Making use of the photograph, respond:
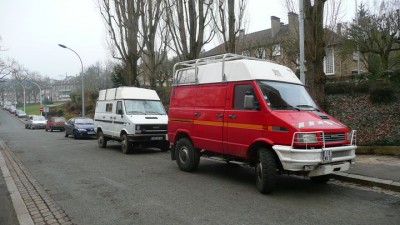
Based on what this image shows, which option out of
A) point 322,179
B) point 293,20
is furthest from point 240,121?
point 293,20

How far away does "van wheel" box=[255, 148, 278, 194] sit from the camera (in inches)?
284

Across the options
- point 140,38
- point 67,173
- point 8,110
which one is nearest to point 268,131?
point 67,173

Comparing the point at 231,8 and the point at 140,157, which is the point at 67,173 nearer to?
the point at 140,157

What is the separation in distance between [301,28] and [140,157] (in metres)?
7.11

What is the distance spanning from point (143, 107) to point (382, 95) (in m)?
9.78

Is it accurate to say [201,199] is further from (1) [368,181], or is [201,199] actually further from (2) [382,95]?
(2) [382,95]

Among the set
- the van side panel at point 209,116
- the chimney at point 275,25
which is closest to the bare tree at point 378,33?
the van side panel at point 209,116

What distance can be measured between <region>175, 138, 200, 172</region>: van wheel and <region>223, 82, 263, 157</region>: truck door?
1326 mm

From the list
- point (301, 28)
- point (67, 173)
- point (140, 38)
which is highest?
point (140, 38)

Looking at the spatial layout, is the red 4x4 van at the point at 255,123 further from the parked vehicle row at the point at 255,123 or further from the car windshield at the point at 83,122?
the car windshield at the point at 83,122

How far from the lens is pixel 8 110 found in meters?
94.6

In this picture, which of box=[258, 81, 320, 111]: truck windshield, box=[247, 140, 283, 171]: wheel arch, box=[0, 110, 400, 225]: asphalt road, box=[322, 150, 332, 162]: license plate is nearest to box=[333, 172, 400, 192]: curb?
box=[0, 110, 400, 225]: asphalt road

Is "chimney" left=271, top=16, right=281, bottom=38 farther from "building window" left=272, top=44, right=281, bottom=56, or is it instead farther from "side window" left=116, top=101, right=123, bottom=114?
"side window" left=116, top=101, right=123, bottom=114

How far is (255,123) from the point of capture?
7.80 metres
